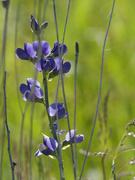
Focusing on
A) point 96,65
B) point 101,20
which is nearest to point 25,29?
point 101,20

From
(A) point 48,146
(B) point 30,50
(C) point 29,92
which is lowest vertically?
(A) point 48,146

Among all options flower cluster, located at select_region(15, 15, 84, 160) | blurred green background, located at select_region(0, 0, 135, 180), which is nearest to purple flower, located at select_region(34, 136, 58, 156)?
flower cluster, located at select_region(15, 15, 84, 160)

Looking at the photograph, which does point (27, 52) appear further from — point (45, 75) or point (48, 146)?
point (48, 146)

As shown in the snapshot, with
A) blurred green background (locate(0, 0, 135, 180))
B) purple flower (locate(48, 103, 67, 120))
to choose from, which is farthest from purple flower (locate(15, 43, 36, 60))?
blurred green background (locate(0, 0, 135, 180))

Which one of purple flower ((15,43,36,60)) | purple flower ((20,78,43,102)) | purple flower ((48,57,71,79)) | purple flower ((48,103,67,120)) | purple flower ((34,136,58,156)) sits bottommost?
purple flower ((34,136,58,156))

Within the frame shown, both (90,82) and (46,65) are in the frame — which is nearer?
(46,65)

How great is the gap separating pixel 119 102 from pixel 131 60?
0.34m

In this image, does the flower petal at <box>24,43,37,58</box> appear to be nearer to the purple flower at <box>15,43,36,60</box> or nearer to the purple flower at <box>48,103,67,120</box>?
the purple flower at <box>15,43,36,60</box>

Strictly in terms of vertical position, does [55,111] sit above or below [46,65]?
below

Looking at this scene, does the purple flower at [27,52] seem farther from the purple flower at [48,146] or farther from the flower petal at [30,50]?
the purple flower at [48,146]

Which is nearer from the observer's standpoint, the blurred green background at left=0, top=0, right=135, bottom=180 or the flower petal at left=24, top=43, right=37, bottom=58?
the flower petal at left=24, top=43, right=37, bottom=58

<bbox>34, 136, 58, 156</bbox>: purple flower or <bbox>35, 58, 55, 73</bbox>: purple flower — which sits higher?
<bbox>35, 58, 55, 73</bbox>: purple flower

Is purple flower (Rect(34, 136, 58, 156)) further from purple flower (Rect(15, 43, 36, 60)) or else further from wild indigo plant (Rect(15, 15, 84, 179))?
purple flower (Rect(15, 43, 36, 60))

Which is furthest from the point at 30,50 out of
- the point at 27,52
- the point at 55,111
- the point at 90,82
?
the point at 90,82
